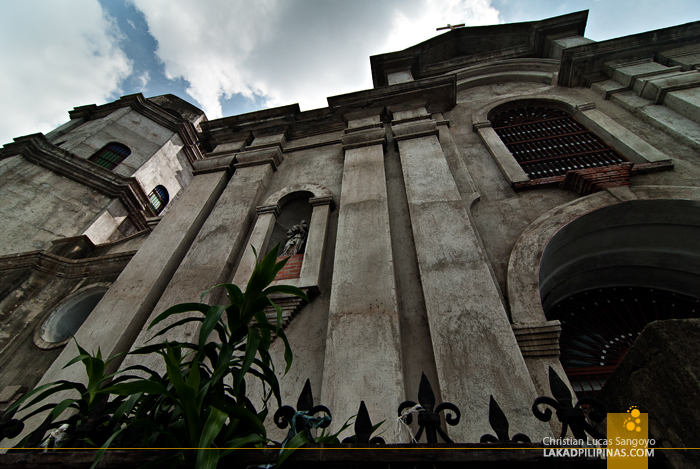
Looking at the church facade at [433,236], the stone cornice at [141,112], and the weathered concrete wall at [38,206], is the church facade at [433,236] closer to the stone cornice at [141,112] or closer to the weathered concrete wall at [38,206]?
the weathered concrete wall at [38,206]

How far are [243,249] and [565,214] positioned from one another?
5.06 meters

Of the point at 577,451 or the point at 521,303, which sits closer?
the point at 577,451

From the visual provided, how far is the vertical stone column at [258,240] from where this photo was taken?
4.88m

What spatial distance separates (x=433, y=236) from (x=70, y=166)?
12280 millimetres

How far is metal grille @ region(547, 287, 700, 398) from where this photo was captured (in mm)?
4242

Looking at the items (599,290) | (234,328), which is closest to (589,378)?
(599,290)

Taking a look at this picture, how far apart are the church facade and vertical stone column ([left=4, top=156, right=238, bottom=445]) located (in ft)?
0.12

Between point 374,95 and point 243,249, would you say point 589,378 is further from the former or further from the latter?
point 374,95

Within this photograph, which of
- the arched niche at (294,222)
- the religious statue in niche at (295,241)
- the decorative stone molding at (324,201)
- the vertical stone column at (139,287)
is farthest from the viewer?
the decorative stone molding at (324,201)

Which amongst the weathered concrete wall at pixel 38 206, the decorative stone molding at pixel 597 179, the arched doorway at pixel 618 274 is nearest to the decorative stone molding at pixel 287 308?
the arched doorway at pixel 618 274

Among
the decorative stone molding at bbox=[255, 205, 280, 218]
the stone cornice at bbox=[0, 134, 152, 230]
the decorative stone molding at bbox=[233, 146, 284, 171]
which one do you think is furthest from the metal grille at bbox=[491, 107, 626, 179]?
the stone cornice at bbox=[0, 134, 152, 230]

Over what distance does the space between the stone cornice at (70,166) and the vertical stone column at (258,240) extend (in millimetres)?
8055

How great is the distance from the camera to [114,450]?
1.47 meters

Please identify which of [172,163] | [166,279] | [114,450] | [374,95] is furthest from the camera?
[172,163]
